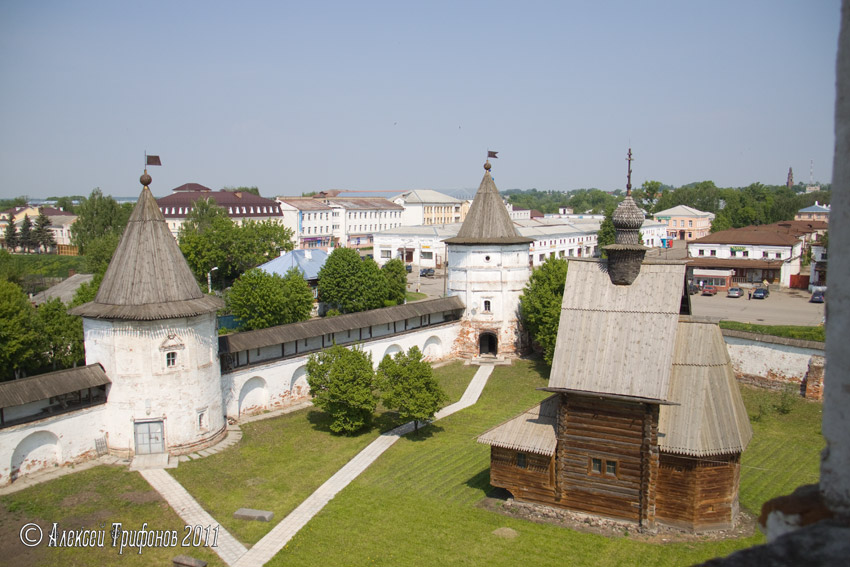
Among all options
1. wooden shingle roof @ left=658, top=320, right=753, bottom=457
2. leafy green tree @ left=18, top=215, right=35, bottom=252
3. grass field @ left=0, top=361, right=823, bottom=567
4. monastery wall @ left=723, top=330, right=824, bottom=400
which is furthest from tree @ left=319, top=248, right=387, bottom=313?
leafy green tree @ left=18, top=215, right=35, bottom=252

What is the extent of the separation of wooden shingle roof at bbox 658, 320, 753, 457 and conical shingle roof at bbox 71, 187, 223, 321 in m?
15.0

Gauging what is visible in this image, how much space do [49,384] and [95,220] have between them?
54602mm

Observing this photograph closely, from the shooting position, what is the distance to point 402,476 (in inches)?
848

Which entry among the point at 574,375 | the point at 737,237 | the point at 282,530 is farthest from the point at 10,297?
the point at 737,237

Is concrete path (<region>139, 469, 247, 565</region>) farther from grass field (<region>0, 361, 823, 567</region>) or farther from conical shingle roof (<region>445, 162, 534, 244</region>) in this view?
conical shingle roof (<region>445, 162, 534, 244</region>)

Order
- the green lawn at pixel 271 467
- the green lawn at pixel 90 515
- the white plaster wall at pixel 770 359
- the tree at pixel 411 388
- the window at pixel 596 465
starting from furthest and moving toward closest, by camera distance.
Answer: the white plaster wall at pixel 770 359
the tree at pixel 411 388
the green lawn at pixel 271 467
the window at pixel 596 465
the green lawn at pixel 90 515

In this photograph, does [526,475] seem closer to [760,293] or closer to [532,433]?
[532,433]

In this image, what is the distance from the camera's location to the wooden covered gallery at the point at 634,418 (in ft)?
56.3

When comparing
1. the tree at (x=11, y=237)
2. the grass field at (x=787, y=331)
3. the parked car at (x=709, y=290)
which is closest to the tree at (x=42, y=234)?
the tree at (x=11, y=237)

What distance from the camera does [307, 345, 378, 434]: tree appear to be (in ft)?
81.6

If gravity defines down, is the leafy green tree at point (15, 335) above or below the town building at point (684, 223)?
below

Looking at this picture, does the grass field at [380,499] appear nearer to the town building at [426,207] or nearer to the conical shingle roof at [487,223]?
the conical shingle roof at [487,223]

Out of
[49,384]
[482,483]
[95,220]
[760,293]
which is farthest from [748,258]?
[95,220]

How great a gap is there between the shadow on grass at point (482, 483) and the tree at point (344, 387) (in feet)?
17.8
